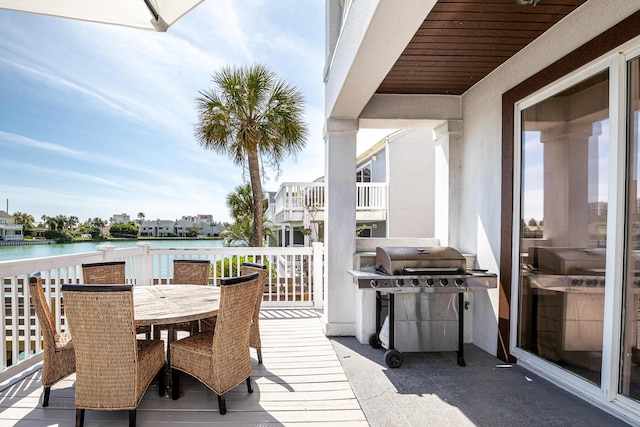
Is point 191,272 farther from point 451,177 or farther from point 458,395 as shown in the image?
Result: point 451,177

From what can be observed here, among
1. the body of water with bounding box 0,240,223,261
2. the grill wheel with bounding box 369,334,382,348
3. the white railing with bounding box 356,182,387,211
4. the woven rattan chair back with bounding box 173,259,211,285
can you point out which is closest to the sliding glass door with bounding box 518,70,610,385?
the grill wheel with bounding box 369,334,382,348

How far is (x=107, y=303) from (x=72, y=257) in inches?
91.0

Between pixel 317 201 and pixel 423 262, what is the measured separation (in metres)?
8.09

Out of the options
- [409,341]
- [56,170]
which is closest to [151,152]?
[56,170]

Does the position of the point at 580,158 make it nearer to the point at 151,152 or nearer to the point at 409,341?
the point at 409,341

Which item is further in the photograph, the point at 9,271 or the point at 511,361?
the point at 511,361

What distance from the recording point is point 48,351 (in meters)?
2.66

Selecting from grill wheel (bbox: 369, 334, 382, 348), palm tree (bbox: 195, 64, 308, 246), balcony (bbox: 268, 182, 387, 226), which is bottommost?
grill wheel (bbox: 369, 334, 382, 348)

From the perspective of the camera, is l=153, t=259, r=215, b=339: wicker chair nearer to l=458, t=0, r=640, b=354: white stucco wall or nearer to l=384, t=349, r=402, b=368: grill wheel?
l=384, t=349, r=402, b=368: grill wheel

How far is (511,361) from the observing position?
3611mm

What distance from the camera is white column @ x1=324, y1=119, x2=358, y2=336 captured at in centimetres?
462

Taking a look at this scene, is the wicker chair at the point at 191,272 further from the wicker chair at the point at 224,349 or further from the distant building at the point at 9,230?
the distant building at the point at 9,230

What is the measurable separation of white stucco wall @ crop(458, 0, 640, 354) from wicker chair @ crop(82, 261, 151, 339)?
3.58 m

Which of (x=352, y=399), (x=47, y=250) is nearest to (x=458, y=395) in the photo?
(x=352, y=399)
